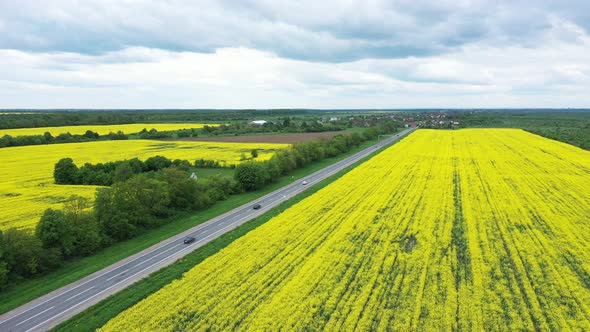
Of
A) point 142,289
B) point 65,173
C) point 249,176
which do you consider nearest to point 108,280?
point 142,289

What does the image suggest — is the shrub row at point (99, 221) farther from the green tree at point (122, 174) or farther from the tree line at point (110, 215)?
the green tree at point (122, 174)

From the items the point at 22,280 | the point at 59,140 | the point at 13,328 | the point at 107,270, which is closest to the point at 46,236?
the point at 22,280

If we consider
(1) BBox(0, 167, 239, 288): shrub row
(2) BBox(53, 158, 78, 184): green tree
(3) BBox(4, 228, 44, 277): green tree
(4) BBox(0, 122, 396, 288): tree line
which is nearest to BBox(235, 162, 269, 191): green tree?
(4) BBox(0, 122, 396, 288): tree line

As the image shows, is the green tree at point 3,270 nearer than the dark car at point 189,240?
Yes

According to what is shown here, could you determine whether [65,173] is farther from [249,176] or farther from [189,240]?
[189,240]

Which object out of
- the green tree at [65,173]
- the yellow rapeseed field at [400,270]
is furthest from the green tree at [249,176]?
the green tree at [65,173]

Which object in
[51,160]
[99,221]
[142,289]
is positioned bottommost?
[142,289]
